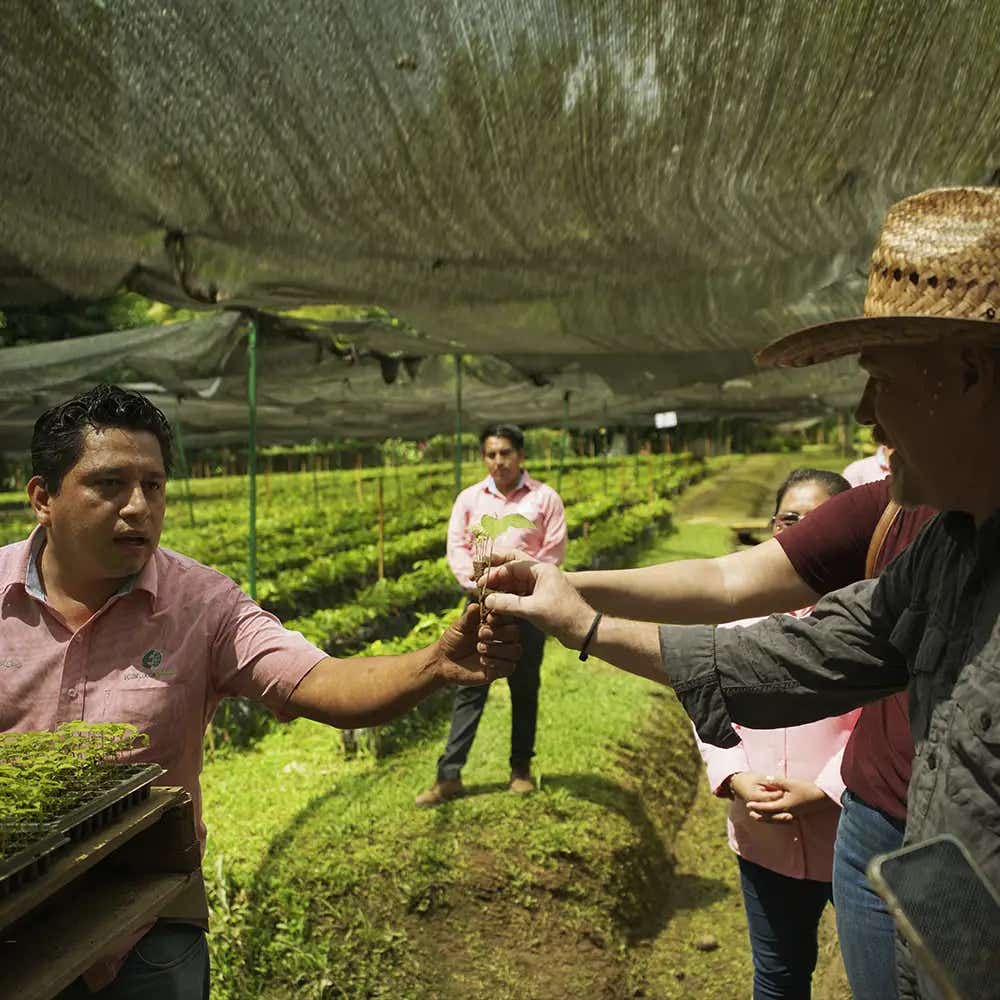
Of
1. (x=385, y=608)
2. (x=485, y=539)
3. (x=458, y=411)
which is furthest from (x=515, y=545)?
(x=458, y=411)

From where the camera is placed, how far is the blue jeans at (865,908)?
1887 mm

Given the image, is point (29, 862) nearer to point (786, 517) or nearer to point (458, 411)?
point (786, 517)

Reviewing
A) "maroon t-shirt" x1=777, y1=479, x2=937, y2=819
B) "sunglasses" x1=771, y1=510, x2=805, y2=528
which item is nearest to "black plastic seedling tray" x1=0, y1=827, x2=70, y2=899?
"maroon t-shirt" x1=777, y1=479, x2=937, y2=819

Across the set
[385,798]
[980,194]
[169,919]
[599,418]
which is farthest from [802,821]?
[599,418]

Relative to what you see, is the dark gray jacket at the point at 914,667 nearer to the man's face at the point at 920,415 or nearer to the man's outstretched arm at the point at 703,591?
the man's face at the point at 920,415

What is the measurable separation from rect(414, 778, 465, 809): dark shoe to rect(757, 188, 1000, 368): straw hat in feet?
13.5

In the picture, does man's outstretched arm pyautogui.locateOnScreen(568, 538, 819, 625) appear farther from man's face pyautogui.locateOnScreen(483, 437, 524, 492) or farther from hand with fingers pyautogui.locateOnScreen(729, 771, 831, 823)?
man's face pyautogui.locateOnScreen(483, 437, 524, 492)

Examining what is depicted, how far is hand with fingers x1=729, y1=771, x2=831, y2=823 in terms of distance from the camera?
247 centimetres

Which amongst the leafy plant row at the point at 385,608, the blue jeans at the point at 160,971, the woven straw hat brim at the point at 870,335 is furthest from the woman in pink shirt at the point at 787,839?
the leafy plant row at the point at 385,608

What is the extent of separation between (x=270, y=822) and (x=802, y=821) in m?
3.12

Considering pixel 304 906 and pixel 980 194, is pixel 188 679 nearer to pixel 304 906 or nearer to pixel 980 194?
pixel 980 194

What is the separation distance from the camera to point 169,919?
1.87 m

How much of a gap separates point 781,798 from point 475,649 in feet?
3.36

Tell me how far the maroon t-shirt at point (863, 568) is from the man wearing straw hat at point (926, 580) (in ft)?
0.89
